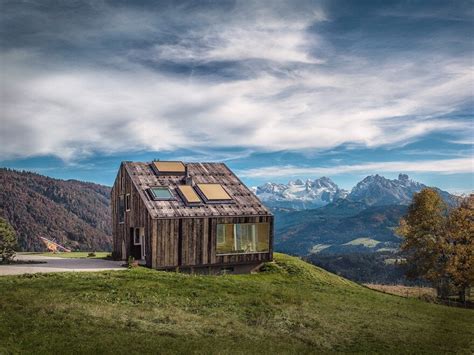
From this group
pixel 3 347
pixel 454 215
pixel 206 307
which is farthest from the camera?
pixel 454 215

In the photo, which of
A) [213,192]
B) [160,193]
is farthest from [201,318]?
[213,192]

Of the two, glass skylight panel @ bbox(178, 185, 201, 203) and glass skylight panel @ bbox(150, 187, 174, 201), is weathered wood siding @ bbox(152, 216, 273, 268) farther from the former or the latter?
glass skylight panel @ bbox(150, 187, 174, 201)

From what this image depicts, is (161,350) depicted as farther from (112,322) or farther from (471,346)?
(471,346)

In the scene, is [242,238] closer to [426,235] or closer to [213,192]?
[213,192]

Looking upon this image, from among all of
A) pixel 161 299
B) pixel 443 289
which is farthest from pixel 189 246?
pixel 443 289

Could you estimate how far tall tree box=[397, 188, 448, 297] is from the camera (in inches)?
1954

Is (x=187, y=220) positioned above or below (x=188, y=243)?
above

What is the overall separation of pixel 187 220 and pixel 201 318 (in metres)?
17.4

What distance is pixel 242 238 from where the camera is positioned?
134 ft

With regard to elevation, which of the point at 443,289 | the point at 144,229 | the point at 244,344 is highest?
the point at 144,229

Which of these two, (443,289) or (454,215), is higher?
(454,215)

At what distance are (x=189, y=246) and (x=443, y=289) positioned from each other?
2937 centimetres

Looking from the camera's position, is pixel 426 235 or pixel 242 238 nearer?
pixel 242 238

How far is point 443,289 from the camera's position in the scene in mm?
49719
